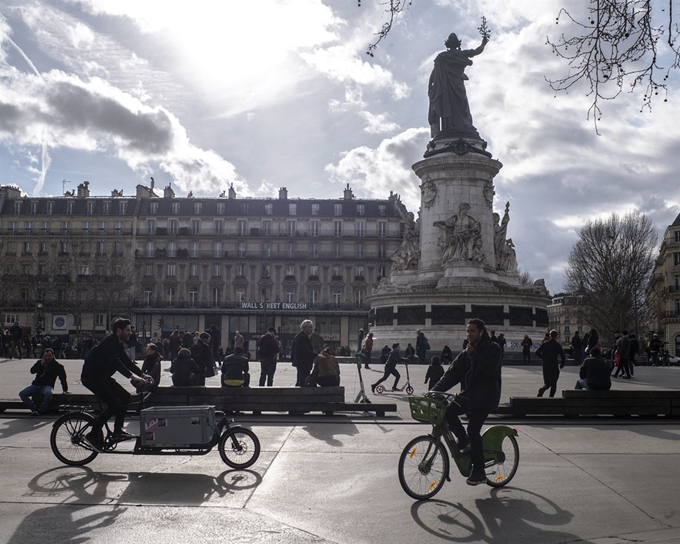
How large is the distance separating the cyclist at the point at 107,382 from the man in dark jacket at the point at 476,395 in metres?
4.21

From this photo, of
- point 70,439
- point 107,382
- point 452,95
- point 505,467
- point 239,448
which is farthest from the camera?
point 452,95

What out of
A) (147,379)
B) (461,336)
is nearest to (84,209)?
(461,336)

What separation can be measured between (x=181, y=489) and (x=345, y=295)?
7227 cm

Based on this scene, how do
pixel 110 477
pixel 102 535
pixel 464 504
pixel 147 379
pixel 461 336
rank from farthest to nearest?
1. pixel 461 336
2. pixel 147 379
3. pixel 110 477
4. pixel 464 504
5. pixel 102 535

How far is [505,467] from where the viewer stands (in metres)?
8.55

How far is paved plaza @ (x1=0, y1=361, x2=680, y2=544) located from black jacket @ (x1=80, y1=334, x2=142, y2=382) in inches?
47.2

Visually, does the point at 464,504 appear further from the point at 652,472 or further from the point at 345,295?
the point at 345,295

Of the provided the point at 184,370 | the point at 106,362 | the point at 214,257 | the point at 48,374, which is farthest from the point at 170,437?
the point at 214,257

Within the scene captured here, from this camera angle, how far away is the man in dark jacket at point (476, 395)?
26.7 feet

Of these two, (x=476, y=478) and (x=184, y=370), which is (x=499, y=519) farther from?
(x=184, y=370)

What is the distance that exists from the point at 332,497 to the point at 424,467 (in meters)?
1.06

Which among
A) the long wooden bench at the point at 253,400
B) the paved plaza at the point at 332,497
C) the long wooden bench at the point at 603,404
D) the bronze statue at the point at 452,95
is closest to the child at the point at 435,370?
the long wooden bench at the point at 253,400

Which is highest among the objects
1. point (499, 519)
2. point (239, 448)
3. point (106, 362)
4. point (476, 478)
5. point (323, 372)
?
point (106, 362)

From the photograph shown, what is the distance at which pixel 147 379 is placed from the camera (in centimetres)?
1042
